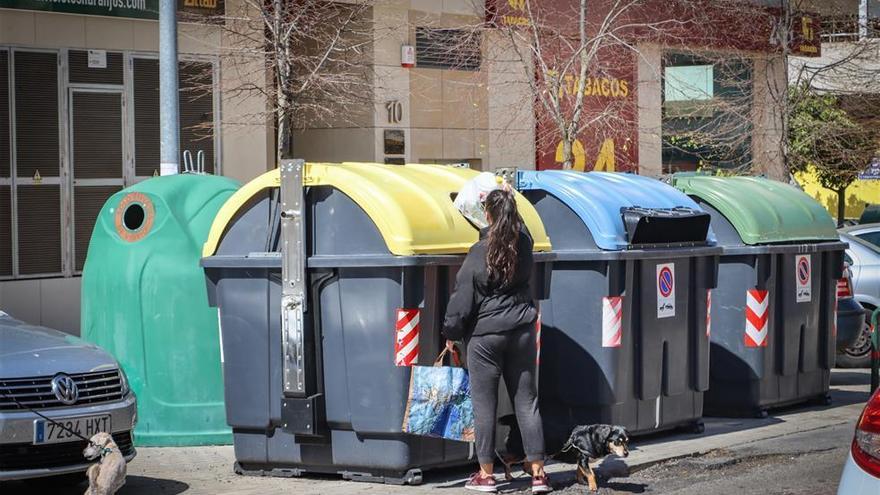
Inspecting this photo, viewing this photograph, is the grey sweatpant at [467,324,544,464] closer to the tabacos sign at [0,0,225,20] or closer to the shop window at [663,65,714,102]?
the tabacos sign at [0,0,225,20]

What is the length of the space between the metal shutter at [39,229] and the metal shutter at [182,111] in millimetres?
1223

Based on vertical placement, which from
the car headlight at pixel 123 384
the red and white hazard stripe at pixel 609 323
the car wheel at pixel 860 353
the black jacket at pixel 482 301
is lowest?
the car wheel at pixel 860 353

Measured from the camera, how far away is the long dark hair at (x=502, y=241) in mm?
7496

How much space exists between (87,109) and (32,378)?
8.98m

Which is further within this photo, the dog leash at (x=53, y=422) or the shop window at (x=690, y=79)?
the shop window at (x=690, y=79)

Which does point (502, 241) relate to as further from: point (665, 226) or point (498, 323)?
point (665, 226)

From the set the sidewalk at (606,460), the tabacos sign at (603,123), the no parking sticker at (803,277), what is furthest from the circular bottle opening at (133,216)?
the tabacos sign at (603,123)

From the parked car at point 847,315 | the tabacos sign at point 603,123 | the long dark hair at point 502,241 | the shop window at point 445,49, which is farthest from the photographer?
the tabacos sign at point 603,123

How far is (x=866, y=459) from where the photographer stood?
14.5ft

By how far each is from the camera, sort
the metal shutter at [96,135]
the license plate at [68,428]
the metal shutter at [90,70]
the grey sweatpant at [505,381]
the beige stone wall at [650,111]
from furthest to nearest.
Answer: the beige stone wall at [650,111], the metal shutter at [96,135], the metal shutter at [90,70], the grey sweatpant at [505,381], the license plate at [68,428]

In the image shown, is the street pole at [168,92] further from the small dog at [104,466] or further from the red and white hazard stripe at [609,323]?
the small dog at [104,466]

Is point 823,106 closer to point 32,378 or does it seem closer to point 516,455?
point 516,455

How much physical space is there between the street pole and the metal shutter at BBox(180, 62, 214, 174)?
201 inches

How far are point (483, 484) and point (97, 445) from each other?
7.26ft
